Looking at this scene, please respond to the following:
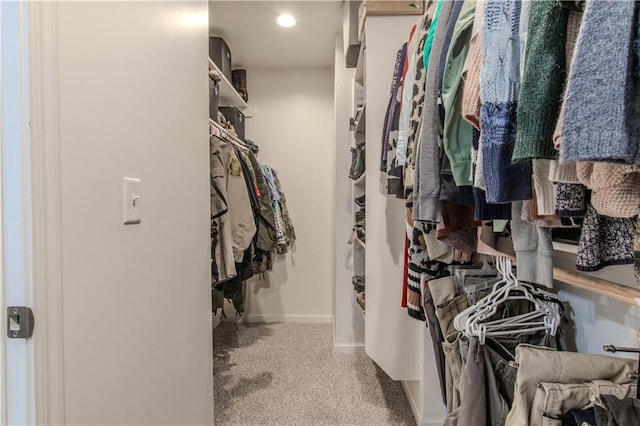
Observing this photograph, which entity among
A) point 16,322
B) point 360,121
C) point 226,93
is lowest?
point 16,322

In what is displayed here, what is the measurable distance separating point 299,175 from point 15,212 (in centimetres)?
259

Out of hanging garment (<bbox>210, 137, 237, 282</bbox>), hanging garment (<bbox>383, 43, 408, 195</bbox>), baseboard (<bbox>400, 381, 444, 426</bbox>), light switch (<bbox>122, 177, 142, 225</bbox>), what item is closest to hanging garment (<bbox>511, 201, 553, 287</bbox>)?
hanging garment (<bbox>383, 43, 408, 195</bbox>)

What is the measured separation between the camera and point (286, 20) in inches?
91.0

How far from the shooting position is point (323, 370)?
2170 millimetres

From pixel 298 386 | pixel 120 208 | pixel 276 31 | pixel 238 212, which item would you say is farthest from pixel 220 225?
pixel 276 31

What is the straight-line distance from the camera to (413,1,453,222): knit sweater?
2.76ft

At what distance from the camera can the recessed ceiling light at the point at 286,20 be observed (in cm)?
227

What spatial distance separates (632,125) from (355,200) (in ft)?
6.54

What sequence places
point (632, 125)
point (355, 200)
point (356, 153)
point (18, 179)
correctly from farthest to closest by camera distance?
point (355, 200)
point (356, 153)
point (18, 179)
point (632, 125)

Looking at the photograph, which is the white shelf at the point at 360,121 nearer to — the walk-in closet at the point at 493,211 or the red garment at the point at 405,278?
the walk-in closet at the point at 493,211

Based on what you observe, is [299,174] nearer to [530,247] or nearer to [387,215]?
[387,215]

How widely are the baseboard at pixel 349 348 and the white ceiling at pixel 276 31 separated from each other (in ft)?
7.36

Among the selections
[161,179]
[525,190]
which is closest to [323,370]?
[161,179]

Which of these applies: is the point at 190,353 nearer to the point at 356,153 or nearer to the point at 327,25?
the point at 356,153
